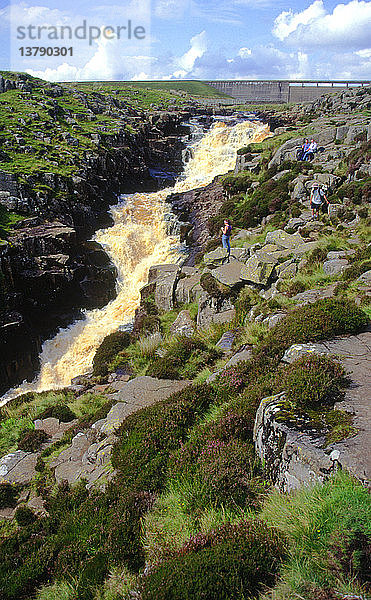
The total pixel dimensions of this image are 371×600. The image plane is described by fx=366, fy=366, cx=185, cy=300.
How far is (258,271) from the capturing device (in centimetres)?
1592

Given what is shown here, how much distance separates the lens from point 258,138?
5147 centimetres

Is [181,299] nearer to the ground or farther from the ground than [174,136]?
nearer to the ground

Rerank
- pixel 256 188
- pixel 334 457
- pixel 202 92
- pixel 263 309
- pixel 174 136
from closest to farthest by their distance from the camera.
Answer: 1. pixel 334 457
2. pixel 263 309
3. pixel 256 188
4. pixel 174 136
5. pixel 202 92

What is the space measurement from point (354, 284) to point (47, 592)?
35.4 ft

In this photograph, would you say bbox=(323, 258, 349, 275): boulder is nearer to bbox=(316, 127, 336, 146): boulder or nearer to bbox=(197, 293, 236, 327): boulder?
bbox=(197, 293, 236, 327): boulder

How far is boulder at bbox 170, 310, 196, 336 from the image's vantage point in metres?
16.6

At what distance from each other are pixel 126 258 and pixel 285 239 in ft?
48.9

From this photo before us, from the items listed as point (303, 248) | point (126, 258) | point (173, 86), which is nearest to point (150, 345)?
point (303, 248)

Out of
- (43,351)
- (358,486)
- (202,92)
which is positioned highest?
(202,92)

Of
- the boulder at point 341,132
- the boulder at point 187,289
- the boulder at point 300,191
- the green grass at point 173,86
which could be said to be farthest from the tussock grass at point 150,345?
the green grass at point 173,86

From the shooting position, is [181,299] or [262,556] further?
[181,299]

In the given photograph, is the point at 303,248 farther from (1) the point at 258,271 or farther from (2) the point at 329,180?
(2) the point at 329,180

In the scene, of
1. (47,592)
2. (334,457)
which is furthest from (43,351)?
(334,457)

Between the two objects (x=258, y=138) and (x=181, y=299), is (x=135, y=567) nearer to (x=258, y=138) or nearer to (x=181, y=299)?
(x=181, y=299)
